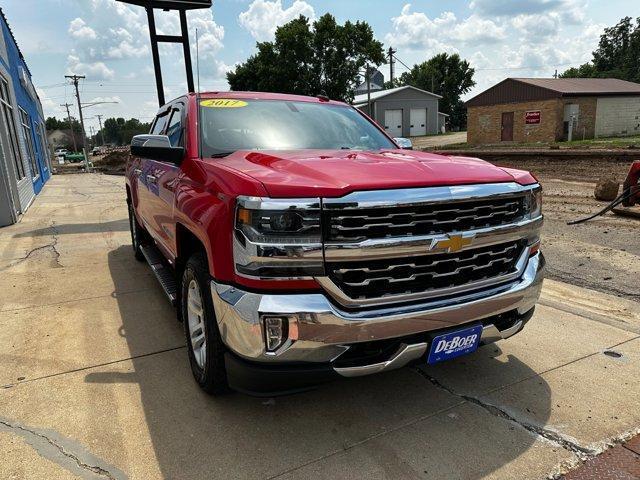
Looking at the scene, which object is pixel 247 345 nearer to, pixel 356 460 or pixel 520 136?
pixel 356 460

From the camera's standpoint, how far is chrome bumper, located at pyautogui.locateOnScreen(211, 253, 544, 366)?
227 centimetres

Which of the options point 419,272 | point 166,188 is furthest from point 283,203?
point 166,188

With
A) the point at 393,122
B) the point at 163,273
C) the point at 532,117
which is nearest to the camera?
the point at 163,273

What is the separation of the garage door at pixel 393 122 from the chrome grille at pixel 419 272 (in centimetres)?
4518

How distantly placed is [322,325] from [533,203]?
1597 millimetres

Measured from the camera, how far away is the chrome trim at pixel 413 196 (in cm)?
229

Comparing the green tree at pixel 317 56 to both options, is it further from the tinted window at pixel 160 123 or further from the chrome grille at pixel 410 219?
the chrome grille at pixel 410 219

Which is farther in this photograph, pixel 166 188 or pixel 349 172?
pixel 166 188

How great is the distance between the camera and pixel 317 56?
42.9 m

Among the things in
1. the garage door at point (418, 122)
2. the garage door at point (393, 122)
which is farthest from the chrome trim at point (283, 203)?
the garage door at point (418, 122)

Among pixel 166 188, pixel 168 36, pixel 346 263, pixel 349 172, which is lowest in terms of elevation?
pixel 346 263

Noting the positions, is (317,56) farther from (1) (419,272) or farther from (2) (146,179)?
(1) (419,272)

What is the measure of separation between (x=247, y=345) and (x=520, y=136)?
3408cm

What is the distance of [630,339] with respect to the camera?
3.80 metres
